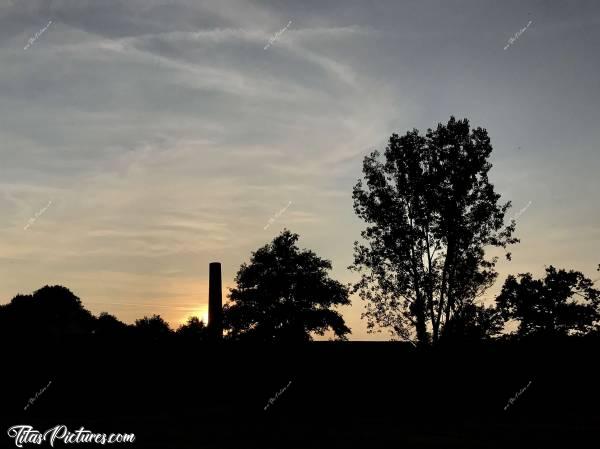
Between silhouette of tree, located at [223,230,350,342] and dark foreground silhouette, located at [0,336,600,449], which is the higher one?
silhouette of tree, located at [223,230,350,342]

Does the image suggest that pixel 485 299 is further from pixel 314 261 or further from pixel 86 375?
pixel 314 261

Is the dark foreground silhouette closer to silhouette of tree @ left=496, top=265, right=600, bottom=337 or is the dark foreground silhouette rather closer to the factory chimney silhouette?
the factory chimney silhouette

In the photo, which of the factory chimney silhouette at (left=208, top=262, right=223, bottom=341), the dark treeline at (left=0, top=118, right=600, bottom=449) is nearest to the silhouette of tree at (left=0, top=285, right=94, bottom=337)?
the factory chimney silhouette at (left=208, top=262, right=223, bottom=341)

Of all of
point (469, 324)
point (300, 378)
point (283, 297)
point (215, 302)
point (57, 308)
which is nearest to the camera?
point (300, 378)

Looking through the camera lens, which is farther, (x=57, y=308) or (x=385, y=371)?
(x=57, y=308)

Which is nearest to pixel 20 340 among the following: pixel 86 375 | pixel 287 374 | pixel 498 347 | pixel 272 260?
pixel 86 375

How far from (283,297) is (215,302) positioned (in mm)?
17829

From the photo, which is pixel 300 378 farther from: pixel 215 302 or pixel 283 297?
pixel 283 297

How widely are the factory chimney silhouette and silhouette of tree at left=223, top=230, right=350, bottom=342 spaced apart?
1422cm

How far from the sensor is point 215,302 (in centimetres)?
3866

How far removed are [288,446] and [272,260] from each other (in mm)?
44030

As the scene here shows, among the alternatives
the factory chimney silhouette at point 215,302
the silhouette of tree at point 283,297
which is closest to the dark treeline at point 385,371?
the factory chimney silhouette at point 215,302

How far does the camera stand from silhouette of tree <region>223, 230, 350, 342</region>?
54594 mm

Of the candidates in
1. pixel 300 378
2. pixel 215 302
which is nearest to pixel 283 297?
pixel 215 302
